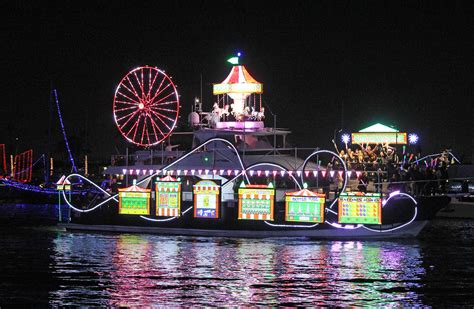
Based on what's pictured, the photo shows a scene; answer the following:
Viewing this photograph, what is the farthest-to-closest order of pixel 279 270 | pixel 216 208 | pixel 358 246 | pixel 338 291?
pixel 216 208 < pixel 358 246 < pixel 279 270 < pixel 338 291

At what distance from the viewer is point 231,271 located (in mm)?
24188

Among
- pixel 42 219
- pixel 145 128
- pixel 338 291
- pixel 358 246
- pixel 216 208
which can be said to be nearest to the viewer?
pixel 338 291

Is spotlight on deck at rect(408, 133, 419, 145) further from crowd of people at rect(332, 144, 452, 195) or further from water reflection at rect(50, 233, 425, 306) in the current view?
water reflection at rect(50, 233, 425, 306)

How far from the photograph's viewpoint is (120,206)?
35.3 metres

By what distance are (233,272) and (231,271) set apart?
0.23m

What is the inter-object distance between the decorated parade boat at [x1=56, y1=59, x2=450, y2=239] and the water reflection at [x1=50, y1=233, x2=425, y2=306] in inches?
28.9

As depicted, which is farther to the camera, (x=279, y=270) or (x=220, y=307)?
(x=279, y=270)

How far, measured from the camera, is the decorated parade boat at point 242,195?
106 ft

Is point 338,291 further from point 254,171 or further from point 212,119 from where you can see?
point 212,119

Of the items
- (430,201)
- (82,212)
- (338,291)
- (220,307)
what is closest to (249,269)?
(338,291)

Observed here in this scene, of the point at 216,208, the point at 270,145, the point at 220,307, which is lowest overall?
the point at 220,307

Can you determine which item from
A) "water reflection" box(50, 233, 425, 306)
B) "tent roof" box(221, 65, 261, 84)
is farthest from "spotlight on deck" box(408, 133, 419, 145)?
"water reflection" box(50, 233, 425, 306)

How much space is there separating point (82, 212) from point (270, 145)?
9820mm

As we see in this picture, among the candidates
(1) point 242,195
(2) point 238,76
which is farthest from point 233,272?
(2) point 238,76
